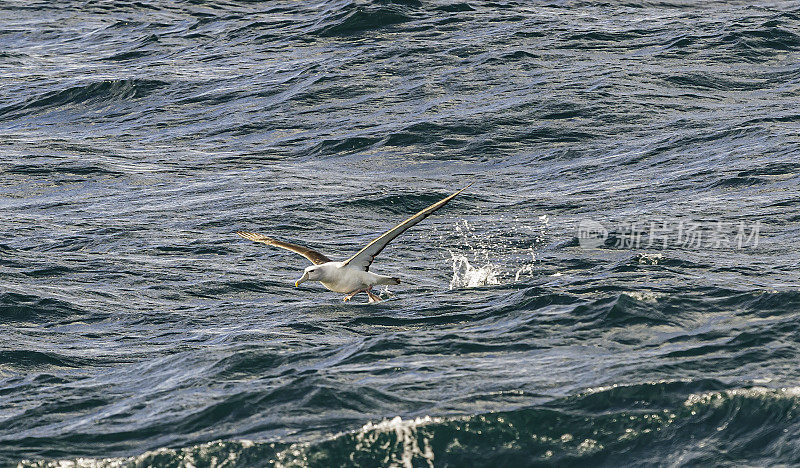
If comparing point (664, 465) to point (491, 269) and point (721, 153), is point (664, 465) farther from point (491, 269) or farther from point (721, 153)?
point (721, 153)

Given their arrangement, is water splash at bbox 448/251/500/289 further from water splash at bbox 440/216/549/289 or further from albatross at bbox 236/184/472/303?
albatross at bbox 236/184/472/303

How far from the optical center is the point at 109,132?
22828mm

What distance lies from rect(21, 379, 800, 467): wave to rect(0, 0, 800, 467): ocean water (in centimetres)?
2

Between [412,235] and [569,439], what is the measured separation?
293 inches

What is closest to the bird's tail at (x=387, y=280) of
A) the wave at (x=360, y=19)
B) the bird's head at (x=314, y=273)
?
the bird's head at (x=314, y=273)

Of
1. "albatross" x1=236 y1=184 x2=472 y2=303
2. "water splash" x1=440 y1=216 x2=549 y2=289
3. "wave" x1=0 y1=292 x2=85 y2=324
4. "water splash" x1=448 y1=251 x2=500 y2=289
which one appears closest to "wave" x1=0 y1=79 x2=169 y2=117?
"water splash" x1=440 y1=216 x2=549 y2=289

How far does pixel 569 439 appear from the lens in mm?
8969

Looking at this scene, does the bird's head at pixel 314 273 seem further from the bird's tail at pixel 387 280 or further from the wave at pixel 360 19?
the wave at pixel 360 19

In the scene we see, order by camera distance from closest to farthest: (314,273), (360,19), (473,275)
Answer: (314,273) < (473,275) < (360,19)

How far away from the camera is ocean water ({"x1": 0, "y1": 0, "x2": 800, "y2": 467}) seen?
9.26 metres

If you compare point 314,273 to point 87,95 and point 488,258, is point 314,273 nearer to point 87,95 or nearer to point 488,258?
point 488,258

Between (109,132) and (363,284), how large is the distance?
1174 cm

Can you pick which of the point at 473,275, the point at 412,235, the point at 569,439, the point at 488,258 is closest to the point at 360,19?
the point at 412,235

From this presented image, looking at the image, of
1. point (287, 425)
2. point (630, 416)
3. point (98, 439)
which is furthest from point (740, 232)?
point (98, 439)
